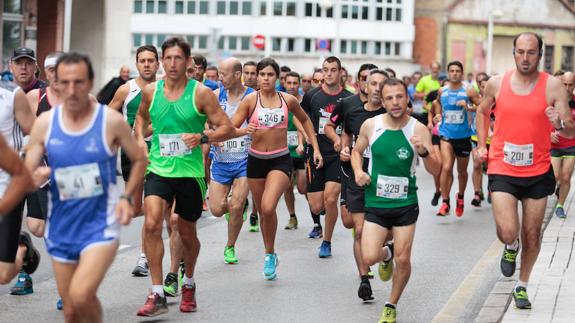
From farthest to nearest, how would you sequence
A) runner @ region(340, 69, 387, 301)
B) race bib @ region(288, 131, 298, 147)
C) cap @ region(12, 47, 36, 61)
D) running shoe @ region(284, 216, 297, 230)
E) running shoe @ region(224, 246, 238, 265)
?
running shoe @ region(284, 216, 297, 230)
race bib @ region(288, 131, 298, 147)
running shoe @ region(224, 246, 238, 265)
cap @ region(12, 47, 36, 61)
runner @ region(340, 69, 387, 301)

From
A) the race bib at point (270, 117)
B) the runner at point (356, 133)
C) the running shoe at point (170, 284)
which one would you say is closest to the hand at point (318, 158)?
the race bib at point (270, 117)

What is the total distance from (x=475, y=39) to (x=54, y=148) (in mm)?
69099

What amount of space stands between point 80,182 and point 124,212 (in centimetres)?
29

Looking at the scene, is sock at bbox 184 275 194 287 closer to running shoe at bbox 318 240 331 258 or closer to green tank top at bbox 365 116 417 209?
green tank top at bbox 365 116 417 209

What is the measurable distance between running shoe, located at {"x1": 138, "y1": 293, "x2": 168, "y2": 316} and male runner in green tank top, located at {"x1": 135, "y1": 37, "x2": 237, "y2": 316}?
0.04m

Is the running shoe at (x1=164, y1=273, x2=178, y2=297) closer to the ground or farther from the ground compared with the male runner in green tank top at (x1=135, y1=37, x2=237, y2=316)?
closer to the ground

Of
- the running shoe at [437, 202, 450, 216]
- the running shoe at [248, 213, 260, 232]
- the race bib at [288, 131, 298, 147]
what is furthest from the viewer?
the running shoe at [437, 202, 450, 216]

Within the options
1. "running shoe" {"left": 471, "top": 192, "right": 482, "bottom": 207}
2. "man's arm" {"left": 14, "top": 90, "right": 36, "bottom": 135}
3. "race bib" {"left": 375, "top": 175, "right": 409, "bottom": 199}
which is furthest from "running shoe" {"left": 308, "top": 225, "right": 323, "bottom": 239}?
"man's arm" {"left": 14, "top": 90, "right": 36, "bottom": 135}

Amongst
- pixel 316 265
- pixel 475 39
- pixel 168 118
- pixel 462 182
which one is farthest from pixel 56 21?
pixel 475 39

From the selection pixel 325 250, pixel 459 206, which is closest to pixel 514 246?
pixel 325 250

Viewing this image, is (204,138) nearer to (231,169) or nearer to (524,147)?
(524,147)

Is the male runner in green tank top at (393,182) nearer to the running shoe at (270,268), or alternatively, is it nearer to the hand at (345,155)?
the hand at (345,155)

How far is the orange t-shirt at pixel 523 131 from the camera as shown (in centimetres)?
889

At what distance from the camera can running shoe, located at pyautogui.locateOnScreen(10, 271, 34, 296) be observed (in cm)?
971
